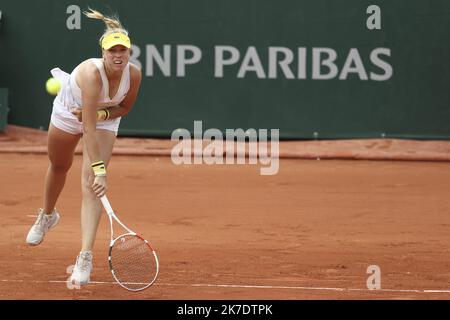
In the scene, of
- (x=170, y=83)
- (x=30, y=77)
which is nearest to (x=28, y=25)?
(x=30, y=77)

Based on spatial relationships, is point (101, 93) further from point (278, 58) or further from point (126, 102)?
point (278, 58)

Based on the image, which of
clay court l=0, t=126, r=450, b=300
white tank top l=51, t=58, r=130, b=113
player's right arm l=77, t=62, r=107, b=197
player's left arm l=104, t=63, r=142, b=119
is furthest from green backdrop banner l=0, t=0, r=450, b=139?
player's right arm l=77, t=62, r=107, b=197

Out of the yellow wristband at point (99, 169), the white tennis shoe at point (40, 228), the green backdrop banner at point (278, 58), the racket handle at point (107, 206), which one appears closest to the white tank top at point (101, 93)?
the yellow wristband at point (99, 169)

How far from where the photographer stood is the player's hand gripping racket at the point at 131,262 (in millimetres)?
5094

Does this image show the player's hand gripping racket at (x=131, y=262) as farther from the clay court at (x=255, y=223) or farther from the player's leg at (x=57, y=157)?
the player's leg at (x=57, y=157)

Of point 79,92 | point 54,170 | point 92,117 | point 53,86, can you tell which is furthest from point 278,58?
point 92,117

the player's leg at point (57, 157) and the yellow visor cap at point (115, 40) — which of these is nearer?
the yellow visor cap at point (115, 40)

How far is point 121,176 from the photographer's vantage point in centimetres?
967

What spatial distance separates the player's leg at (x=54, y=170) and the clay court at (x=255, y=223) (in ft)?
0.64

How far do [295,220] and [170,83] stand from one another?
3.85 meters

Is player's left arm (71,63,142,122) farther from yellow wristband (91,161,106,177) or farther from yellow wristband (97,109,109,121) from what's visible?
yellow wristband (91,161,106,177)

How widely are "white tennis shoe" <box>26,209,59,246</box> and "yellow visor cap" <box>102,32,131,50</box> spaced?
1330 mm

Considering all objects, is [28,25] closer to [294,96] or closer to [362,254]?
[294,96]

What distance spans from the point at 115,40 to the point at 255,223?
271 centimetres
